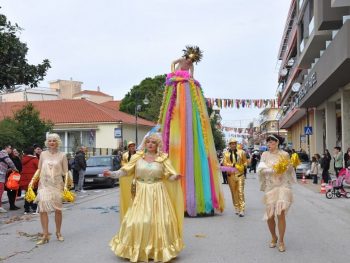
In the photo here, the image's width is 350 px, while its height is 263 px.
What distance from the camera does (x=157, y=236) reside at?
692 cm

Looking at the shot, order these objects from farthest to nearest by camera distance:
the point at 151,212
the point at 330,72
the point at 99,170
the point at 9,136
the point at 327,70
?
the point at 9,136
the point at 327,70
the point at 99,170
the point at 330,72
the point at 151,212

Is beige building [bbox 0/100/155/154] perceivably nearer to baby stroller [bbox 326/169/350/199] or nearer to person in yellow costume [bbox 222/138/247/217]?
baby stroller [bbox 326/169/350/199]

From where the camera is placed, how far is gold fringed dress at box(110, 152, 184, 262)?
6.89 m

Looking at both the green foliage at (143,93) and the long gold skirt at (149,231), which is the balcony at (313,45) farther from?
the green foliage at (143,93)

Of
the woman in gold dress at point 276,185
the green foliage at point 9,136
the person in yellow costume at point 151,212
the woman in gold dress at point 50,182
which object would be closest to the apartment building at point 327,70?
the woman in gold dress at point 276,185

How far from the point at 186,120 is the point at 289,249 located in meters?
4.62

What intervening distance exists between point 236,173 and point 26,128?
24561mm

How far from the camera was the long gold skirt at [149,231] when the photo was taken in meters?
6.87

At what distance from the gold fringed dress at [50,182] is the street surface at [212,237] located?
0.67 meters

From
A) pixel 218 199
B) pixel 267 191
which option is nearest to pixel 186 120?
pixel 218 199

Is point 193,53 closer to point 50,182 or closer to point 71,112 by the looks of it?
point 50,182

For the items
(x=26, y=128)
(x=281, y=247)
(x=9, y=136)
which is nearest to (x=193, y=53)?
(x=281, y=247)

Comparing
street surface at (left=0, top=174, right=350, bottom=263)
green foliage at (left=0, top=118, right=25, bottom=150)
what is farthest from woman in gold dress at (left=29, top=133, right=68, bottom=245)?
green foliage at (left=0, top=118, right=25, bottom=150)

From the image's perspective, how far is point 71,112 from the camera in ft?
192
